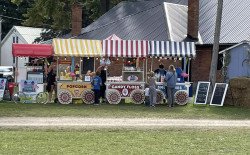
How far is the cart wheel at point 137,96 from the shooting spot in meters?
22.8

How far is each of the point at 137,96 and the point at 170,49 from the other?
2583mm

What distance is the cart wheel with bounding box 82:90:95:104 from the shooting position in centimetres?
2266

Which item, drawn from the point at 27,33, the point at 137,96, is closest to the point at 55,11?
the point at 27,33

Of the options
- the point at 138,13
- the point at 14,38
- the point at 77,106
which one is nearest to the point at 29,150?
the point at 77,106

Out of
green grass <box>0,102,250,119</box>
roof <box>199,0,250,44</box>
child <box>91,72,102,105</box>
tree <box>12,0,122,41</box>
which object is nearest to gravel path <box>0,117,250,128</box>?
green grass <box>0,102,250,119</box>

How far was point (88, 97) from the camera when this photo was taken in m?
22.7

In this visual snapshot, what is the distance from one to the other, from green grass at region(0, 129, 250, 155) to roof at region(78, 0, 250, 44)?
16.6m

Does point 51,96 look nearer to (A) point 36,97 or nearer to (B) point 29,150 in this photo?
(A) point 36,97

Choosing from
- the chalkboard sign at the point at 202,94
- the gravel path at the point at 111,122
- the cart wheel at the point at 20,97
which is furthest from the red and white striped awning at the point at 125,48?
the gravel path at the point at 111,122

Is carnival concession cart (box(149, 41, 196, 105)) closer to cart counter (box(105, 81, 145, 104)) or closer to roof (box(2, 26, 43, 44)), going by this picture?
cart counter (box(105, 81, 145, 104))

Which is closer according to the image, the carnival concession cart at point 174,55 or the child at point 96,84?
the child at point 96,84

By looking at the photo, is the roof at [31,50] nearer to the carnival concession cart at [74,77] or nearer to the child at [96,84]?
the carnival concession cart at [74,77]

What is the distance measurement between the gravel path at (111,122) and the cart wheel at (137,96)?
18.3 feet

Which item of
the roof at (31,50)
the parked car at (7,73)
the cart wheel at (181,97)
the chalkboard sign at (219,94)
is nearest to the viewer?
the chalkboard sign at (219,94)
